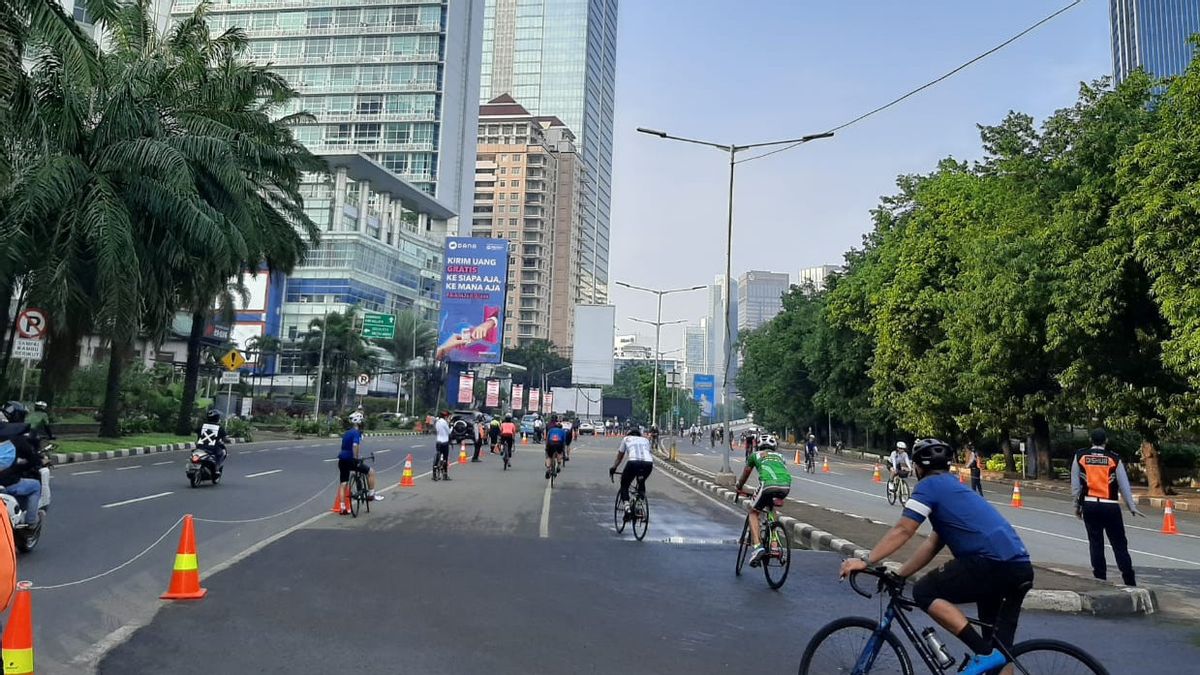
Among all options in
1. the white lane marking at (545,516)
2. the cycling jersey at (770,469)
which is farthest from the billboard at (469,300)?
the cycling jersey at (770,469)

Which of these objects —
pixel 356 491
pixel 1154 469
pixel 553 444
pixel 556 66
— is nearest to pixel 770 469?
pixel 356 491

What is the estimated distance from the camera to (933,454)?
4.73 metres

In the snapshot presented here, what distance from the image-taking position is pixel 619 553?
10969 millimetres

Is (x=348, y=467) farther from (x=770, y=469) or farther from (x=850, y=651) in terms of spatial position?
(x=850, y=651)

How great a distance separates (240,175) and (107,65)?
4.63m

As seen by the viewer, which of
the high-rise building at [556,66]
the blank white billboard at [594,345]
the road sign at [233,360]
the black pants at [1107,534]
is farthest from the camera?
the high-rise building at [556,66]

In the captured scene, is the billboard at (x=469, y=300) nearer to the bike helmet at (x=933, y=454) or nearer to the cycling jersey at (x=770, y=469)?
the cycling jersey at (x=770, y=469)

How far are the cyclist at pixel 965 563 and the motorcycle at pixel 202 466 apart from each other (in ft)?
51.8

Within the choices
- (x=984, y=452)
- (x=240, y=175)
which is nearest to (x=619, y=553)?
(x=240, y=175)

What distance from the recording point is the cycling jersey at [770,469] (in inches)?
368

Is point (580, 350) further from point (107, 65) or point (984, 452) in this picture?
point (107, 65)

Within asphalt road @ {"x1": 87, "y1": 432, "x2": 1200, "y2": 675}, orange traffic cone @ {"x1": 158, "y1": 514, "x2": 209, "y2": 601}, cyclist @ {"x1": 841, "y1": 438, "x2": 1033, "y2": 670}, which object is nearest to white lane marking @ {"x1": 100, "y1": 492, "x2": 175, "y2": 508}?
asphalt road @ {"x1": 87, "y1": 432, "x2": 1200, "y2": 675}

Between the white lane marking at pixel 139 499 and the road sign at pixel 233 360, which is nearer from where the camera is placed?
the white lane marking at pixel 139 499

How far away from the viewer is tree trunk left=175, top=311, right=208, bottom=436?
3409cm
